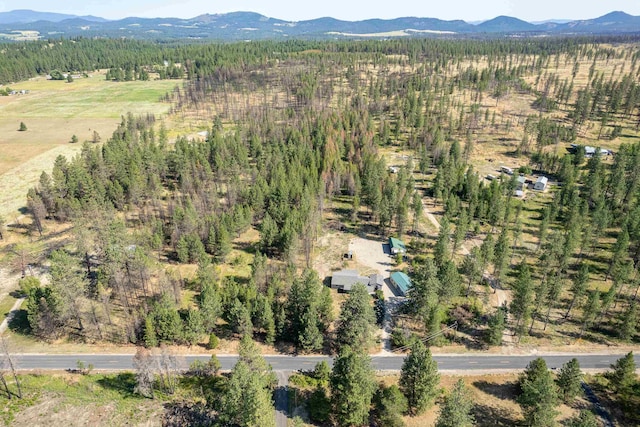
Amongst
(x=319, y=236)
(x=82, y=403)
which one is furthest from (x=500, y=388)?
(x=82, y=403)

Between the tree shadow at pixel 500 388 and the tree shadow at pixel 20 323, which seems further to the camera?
the tree shadow at pixel 20 323

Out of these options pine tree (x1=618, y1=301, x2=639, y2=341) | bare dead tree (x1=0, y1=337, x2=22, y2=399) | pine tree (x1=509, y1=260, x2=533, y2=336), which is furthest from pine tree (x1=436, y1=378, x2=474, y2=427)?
bare dead tree (x1=0, y1=337, x2=22, y2=399)

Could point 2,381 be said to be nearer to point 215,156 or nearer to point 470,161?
point 215,156

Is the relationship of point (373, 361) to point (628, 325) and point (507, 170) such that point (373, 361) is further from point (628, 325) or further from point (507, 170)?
point (507, 170)

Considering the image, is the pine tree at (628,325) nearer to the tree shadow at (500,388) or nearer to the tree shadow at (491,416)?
the tree shadow at (500,388)

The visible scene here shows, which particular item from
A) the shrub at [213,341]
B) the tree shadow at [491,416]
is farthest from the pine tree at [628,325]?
the shrub at [213,341]
